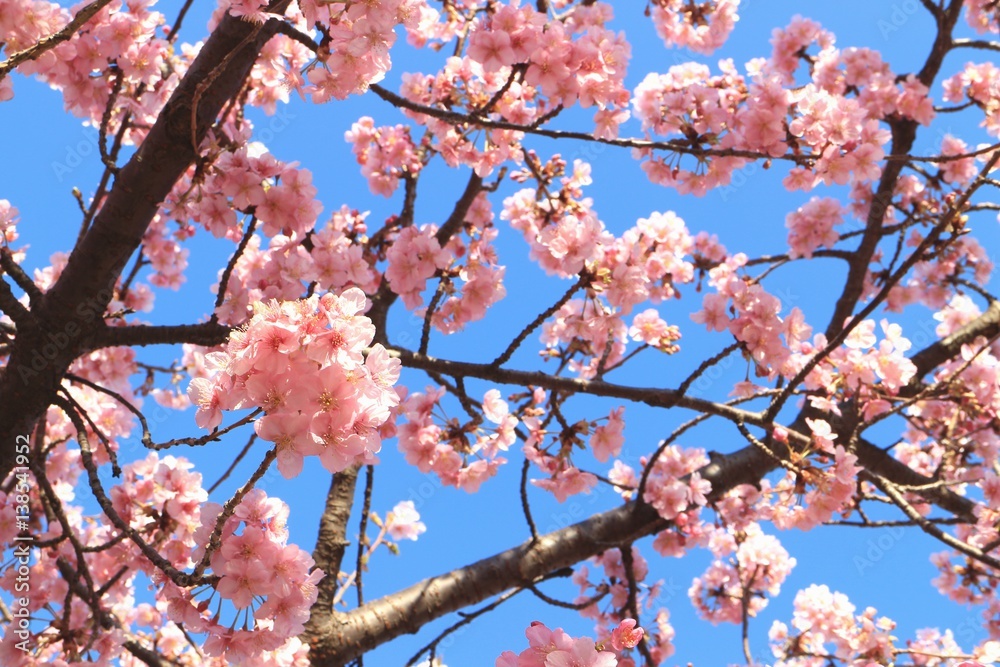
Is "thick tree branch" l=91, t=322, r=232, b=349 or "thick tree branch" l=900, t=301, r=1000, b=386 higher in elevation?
"thick tree branch" l=900, t=301, r=1000, b=386

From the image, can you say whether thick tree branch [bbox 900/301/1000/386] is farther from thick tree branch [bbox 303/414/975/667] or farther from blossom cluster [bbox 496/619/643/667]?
blossom cluster [bbox 496/619/643/667]

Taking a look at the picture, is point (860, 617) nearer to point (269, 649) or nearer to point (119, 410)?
point (269, 649)

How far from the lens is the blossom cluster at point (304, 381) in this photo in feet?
4.23

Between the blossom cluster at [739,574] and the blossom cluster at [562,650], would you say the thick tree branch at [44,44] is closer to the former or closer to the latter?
the blossom cluster at [562,650]

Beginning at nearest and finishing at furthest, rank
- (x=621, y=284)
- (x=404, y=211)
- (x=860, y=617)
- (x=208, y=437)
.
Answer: (x=208, y=437)
(x=621, y=284)
(x=404, y=211)
(x=860, y=617)

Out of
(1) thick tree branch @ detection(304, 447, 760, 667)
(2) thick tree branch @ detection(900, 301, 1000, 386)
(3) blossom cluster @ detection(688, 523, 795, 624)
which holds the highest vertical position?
(2) thick tree branch @ detection(900, 301, 1000, 386)

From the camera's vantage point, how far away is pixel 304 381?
130 centimetres

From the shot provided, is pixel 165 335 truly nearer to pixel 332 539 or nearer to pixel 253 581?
pixel 253 581

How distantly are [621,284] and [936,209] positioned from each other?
343 cm

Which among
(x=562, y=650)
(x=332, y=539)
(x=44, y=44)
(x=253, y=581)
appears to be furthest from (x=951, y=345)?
(x=44, y=44)

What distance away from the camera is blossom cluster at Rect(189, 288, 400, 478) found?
129cm

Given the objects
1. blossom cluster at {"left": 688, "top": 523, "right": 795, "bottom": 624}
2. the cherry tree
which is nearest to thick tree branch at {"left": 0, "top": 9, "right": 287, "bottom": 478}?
the cherry tree

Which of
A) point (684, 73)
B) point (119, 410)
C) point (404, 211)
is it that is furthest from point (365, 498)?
point (684, 73)

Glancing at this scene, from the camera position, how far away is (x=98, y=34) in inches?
108
